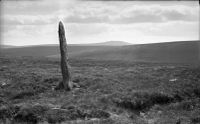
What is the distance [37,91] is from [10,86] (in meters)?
3.70

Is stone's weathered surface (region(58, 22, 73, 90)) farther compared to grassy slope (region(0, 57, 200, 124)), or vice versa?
stone's weathered surface (region(58, 22, 73, 90))

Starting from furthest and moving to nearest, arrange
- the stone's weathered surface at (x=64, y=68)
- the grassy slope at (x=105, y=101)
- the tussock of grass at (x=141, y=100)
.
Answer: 1. the stone's weathered surface at (x=64, y=68)
2. the tussock of grass at (x=141, y=100)
3. the grassy slope at (x=105, y=101)

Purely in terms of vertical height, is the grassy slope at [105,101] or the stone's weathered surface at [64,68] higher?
the stone's weathered surface at [64,68]

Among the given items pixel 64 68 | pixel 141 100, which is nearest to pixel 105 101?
pixel 141 100

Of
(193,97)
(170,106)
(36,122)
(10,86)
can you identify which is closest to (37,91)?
(10,86)

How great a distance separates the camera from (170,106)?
69.1 feet

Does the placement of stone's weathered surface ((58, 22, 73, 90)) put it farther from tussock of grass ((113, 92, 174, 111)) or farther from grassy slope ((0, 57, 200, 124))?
tussock of grass ((113, 92, 174, 111))

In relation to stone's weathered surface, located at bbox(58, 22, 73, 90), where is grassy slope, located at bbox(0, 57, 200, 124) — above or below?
below

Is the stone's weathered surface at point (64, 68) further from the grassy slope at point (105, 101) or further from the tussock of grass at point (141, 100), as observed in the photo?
the tussock of grass at point (141, 100)

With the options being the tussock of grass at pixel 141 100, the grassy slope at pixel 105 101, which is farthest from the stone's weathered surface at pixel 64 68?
the tussock of grass at pixel 141 100

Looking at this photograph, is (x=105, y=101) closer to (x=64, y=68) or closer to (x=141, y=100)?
(x=141, y=100)

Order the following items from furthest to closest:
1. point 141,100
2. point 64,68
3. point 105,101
A: point 64,68 < point 141,100 < point 105,101

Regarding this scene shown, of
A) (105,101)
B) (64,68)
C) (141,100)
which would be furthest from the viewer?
(64,68)

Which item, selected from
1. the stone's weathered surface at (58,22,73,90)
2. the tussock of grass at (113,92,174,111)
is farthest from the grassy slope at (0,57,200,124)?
the stone's weathered surface at (58,22,73,90)
